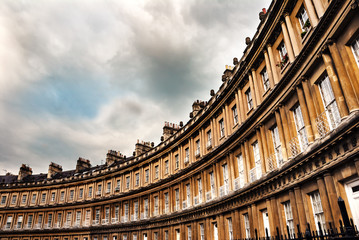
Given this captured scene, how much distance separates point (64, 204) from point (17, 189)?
11.8m

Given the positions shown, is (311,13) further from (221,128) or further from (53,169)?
(53,169)

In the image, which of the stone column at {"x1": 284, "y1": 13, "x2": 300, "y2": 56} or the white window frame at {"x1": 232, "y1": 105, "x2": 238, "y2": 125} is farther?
the white window frame at {"x1": 232, "y1": 105, "x2": 238, "y2": 125}

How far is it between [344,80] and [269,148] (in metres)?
6.61

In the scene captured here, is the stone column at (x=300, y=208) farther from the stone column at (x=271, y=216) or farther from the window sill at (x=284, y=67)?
the window sill at (x=284, y=67)

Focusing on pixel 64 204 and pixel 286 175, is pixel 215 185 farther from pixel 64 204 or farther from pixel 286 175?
pixel 64 204

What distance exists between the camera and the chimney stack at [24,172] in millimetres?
54781

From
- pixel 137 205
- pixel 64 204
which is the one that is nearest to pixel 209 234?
pixel 137 205

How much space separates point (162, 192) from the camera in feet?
101

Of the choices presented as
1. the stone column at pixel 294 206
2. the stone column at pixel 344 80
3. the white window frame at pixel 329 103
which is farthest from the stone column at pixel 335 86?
the stone column at pixel 294 206

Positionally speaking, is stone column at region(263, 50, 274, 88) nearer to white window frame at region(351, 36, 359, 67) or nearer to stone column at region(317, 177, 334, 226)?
white window frame at region(351, 36, 359, 67)

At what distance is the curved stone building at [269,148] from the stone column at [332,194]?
0.04 m

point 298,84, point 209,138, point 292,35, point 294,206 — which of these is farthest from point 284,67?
point 209,138

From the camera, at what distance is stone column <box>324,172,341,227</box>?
394 inches

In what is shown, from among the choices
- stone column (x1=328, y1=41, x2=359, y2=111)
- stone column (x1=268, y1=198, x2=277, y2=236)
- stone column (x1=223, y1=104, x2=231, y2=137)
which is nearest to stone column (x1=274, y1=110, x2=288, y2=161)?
stone column (x1=268, y1=198, x2=277, y2=236)
